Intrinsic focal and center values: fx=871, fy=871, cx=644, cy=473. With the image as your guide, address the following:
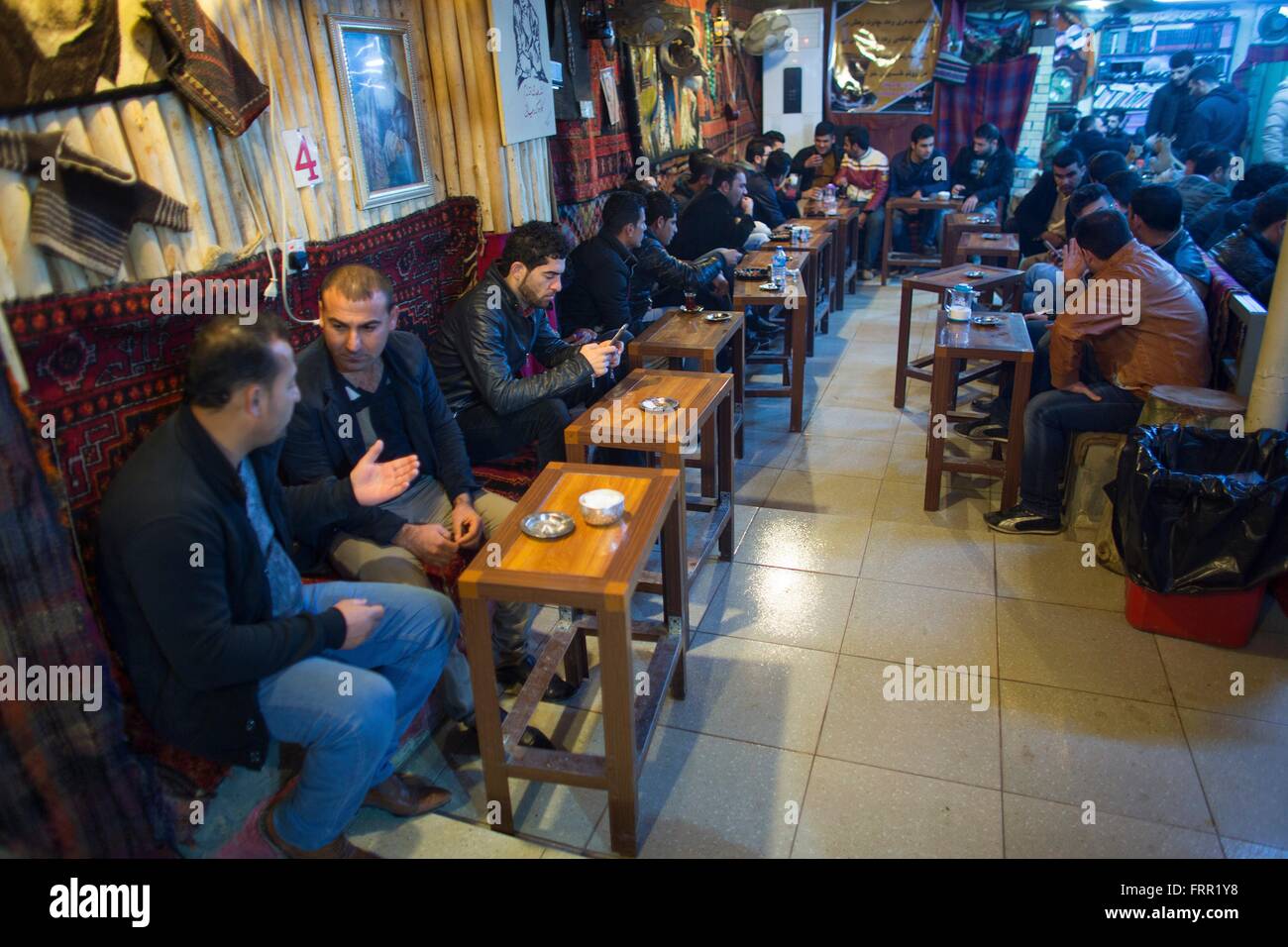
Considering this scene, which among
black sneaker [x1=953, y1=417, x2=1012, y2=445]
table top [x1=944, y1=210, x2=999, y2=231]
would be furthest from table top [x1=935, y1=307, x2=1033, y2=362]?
table top [x1=944, y1=210, x2=999, y2=231]

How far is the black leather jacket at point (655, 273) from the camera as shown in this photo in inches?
213

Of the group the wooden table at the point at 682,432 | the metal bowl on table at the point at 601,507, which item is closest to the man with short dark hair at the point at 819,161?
the wooden table at the point at 682,432

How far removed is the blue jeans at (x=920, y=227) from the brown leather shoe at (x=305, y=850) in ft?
29.7

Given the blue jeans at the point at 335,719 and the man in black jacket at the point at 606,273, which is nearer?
the blue jeans at the point at 335,719

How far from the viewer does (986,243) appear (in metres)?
6.89

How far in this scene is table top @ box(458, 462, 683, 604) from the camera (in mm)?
2305

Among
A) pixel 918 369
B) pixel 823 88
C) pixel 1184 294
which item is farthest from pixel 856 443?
pixel 823 88

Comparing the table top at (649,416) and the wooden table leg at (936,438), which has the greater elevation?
the table top at (649,416)

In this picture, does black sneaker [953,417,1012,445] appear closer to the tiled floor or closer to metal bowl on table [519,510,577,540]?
the tiled floor

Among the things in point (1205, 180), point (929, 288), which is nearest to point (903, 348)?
point (929, 288)

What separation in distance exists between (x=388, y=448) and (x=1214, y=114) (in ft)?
30.5

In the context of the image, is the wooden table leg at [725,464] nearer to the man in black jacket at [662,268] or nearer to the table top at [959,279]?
the man in black jacket at [662,268]

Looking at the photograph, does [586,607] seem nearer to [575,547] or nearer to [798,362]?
[575,547]

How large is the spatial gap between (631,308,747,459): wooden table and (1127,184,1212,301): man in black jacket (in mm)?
2057
